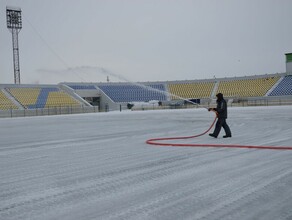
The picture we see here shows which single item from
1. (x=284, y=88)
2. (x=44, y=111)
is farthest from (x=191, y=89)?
(x=44, y=111)

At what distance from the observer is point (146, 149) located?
352 inches

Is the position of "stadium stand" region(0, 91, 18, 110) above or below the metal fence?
above

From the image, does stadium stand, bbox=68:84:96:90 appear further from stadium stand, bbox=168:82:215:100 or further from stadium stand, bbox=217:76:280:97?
stadium stand, bbox=217:76:280:97

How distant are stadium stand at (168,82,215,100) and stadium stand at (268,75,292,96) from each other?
1131 cm

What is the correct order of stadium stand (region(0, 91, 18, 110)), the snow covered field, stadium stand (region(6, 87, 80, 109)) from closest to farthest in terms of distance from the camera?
the snow covered field
stadium stand (region(0, 91, 18, 110))
stadium stand (region(6, 87, 80, 109))

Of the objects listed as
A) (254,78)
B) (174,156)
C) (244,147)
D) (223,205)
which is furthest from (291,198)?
(254,78)

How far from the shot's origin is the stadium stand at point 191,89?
61625mm

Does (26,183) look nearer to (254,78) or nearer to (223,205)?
(223,205)

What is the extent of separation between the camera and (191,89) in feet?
211

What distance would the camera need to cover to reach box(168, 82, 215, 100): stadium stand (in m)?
61.6

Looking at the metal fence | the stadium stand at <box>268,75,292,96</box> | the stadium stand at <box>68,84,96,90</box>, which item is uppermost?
the stadium stand at <box>68,84,96,90</box>

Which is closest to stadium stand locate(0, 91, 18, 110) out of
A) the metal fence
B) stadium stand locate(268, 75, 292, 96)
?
the metal fence

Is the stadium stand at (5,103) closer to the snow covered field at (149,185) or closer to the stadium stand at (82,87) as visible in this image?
the stadium stand at (82,87)

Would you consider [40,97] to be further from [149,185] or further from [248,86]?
[149,185]
